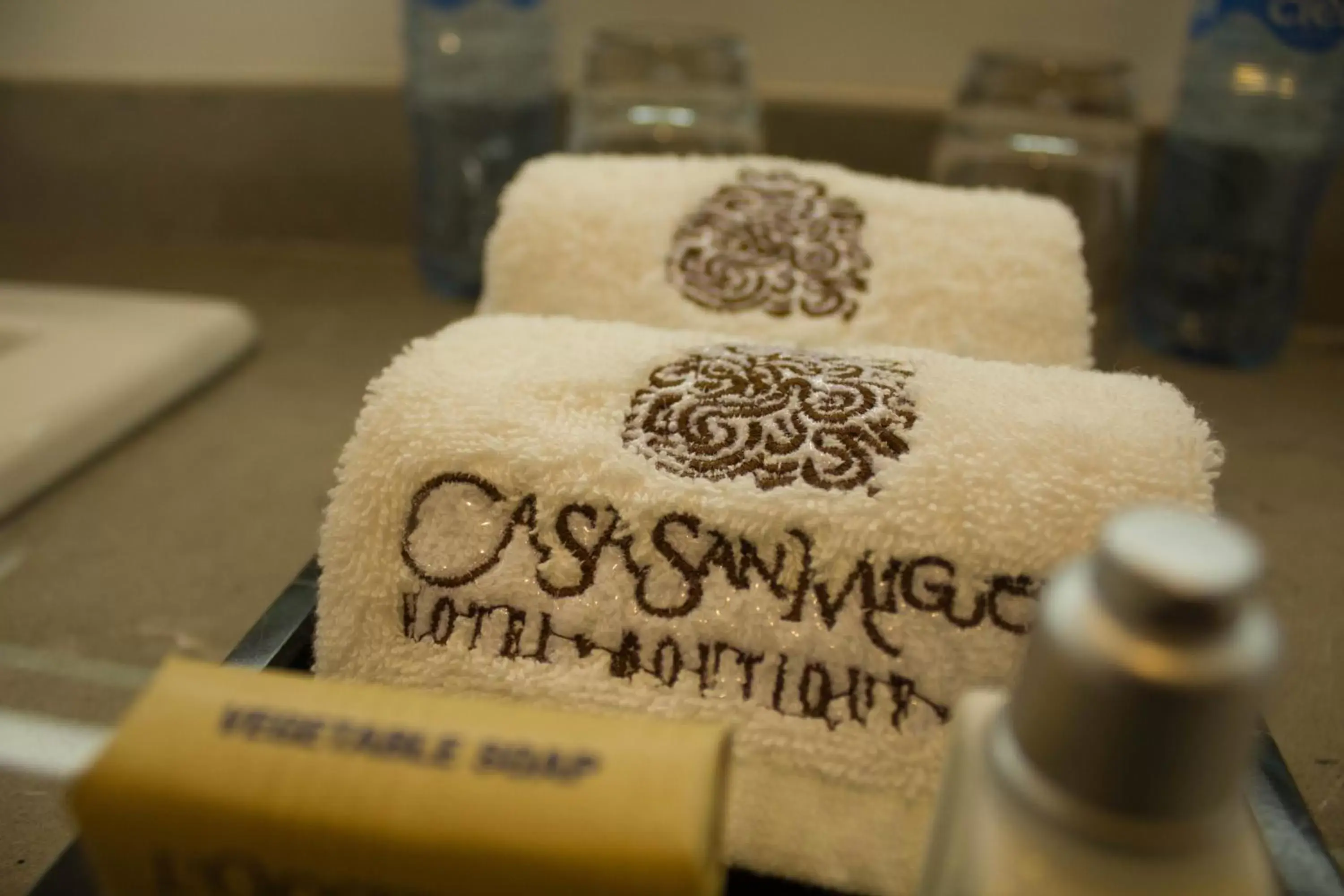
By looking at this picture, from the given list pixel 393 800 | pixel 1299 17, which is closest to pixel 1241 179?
pixel 1299 17

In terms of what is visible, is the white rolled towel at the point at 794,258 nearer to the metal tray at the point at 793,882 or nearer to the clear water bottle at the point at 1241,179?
the metal tray at the point at 793,882

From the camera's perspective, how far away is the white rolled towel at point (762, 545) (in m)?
0.23

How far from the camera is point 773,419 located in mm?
250

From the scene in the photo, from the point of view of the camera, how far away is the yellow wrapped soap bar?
0.17 m

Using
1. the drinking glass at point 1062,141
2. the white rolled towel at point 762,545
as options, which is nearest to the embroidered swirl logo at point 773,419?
the white rolled towel at point 762,545

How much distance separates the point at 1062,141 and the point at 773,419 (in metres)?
0.41

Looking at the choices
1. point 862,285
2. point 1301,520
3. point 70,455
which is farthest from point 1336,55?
point 70,455

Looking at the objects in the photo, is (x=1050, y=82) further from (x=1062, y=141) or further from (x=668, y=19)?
(x=668, y=19)

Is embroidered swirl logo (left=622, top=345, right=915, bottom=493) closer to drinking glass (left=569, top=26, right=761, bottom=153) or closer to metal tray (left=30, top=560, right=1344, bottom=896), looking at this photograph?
metal tray (left=30, top=560, right=1344, bottom=896)

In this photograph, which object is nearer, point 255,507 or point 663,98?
point 255,507

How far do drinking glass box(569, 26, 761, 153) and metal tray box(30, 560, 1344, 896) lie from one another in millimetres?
371

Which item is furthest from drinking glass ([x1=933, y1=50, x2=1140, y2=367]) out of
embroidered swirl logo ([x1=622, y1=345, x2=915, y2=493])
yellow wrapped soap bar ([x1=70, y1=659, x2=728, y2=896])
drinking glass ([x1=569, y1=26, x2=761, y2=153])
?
yellow wrapped soap bar ([x1=70, y1=659, x2=728, y2=896])

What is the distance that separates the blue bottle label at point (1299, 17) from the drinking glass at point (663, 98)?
247 mm

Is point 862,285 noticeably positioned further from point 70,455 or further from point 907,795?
point 70,455
